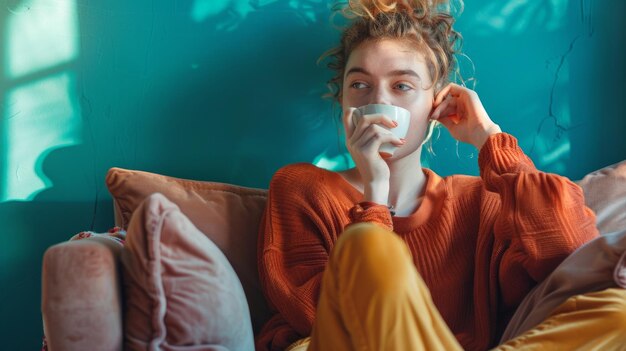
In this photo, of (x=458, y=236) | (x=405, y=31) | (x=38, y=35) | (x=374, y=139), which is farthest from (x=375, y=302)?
(x=38, y=35)

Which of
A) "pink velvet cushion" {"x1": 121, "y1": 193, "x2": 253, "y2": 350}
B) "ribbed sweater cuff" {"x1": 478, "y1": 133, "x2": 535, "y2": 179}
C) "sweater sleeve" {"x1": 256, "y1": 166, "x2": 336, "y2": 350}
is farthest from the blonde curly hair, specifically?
"pink velvet cushion" {"x1": 121, "y1": 193, "x2": 253, "y2": 350}

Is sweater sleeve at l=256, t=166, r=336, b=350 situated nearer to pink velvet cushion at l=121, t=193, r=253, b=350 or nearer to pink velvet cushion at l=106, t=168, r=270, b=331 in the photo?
pink velvet cushion at l=106, t=168, r=270, b=331

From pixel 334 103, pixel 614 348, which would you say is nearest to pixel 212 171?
pixel 334 103

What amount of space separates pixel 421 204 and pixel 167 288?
740 mm

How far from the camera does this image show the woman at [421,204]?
1479mm

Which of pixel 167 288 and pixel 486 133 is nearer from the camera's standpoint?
pixel 167 288

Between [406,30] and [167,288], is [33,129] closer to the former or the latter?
[167,288]

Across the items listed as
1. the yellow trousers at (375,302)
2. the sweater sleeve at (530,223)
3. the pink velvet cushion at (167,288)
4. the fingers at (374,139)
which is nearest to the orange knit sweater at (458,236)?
the sweater sleeve at (530,223)

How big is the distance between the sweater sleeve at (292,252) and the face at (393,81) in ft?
0.77

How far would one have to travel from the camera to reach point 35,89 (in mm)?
1783

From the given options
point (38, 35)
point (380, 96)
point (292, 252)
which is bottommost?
point (292, 252)

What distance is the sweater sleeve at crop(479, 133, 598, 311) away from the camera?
1442 mm

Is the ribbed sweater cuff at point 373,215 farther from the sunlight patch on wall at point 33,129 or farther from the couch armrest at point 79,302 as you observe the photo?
the sunlight patch on wall at point 33,129

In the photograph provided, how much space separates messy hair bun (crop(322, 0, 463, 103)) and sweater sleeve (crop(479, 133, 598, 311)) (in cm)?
31
